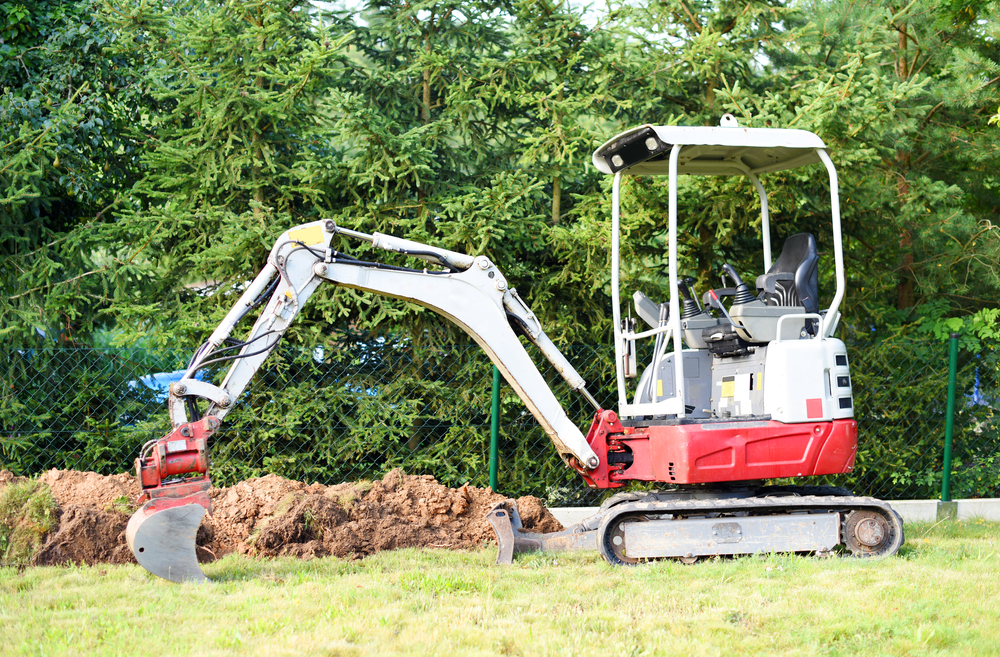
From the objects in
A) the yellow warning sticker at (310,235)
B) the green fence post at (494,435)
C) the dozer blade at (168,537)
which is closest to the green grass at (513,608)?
the dozer blade at (168,537)

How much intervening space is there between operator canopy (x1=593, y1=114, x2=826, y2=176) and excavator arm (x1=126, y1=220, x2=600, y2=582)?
139 cm

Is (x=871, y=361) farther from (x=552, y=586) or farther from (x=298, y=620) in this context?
(x=298, y=620)

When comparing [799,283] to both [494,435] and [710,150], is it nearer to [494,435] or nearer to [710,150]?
[710,150]

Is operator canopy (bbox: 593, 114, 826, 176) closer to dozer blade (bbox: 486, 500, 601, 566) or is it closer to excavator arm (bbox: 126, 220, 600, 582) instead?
excavator arm (bbox: 126, 220, 600, 582)

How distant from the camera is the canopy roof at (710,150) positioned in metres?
5.90

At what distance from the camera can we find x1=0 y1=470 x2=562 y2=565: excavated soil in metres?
5.73

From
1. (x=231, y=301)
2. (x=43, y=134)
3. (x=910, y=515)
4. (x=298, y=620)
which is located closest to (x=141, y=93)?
(x=43, y=134)

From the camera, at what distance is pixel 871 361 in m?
8.37

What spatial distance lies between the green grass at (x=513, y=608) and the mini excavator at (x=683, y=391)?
268mm

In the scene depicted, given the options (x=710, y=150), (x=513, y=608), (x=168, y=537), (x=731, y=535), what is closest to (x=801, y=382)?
(x=731, y=535)

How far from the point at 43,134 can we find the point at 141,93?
1.19 m

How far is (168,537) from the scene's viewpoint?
5.01 meters

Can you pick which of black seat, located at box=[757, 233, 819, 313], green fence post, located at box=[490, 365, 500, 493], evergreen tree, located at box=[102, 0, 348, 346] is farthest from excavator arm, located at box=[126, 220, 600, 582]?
evergreen tree, located at box=[102, 0, 348, 346]

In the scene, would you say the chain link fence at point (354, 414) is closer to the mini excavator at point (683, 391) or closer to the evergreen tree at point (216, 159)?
the evergreen tree at point (216, 159)
